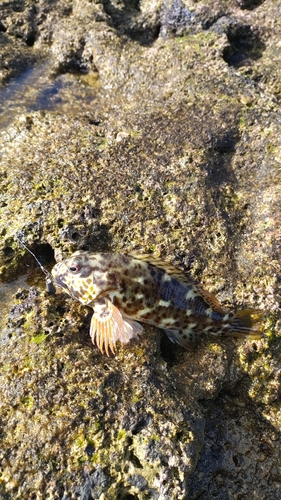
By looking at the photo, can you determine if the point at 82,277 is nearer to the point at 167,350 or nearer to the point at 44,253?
the point at 44,253

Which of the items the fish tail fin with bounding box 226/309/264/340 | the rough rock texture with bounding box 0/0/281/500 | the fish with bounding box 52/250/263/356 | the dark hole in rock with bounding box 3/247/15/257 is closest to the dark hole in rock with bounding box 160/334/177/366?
the rough rock texture with bounding box 0/0/281/500

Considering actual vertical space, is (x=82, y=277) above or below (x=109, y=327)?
above

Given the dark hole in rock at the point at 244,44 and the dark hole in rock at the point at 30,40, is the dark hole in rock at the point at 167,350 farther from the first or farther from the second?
the dark hole in rock at the point at 30,40

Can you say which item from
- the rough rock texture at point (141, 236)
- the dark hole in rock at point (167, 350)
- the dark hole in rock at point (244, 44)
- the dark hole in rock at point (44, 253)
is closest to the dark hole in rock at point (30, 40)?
the rough rock texture at point (141, 236)

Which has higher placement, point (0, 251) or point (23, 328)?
point (0, 251)

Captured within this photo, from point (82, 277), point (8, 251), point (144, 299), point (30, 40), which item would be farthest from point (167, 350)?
point (30, 40)

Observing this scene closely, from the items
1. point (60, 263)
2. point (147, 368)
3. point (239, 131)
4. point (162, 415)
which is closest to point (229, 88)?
point (239, 131)

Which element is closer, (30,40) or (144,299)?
(144,299)

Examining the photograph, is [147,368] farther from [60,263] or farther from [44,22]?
[44,22]
